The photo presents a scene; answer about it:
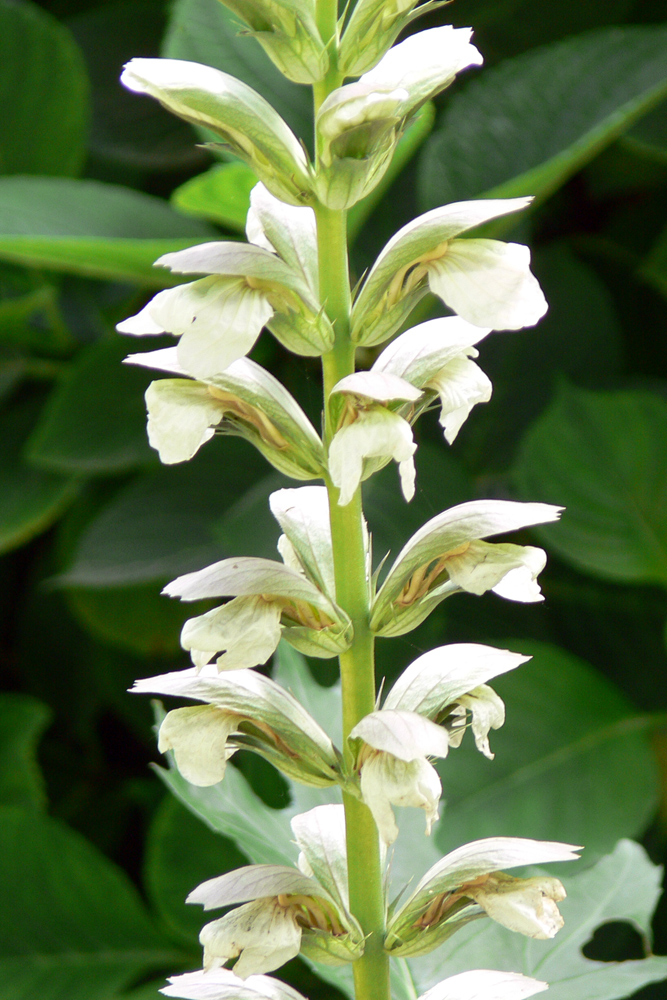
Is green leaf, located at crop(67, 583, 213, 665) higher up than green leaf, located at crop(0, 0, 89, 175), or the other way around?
green leaf, located at crop(0, 0, 89, 175)

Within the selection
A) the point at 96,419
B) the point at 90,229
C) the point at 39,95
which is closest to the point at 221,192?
the point at 90,229

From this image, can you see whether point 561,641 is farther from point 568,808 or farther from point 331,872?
point 331,872

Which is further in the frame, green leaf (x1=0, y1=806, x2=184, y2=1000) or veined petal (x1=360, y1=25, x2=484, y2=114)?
green leaf (x1=0, y1=806, x2=184, y2=1000)

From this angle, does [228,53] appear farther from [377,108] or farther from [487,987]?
[487,987]

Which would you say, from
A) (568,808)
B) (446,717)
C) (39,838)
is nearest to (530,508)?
(446,717)

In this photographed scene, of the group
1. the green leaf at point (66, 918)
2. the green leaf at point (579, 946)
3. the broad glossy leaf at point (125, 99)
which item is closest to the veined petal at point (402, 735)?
the green leaf at point (579, 946)

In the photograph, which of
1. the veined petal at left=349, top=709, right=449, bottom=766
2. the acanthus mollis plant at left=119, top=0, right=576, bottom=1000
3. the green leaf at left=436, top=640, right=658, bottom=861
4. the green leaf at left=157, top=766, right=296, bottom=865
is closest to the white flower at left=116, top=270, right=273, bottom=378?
the acanthus mollis plant at left=119, top=0, right=576, bottom=1000

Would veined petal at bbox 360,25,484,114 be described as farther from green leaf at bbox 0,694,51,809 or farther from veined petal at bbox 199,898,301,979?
green leaf at bbox 0,694,51,809
